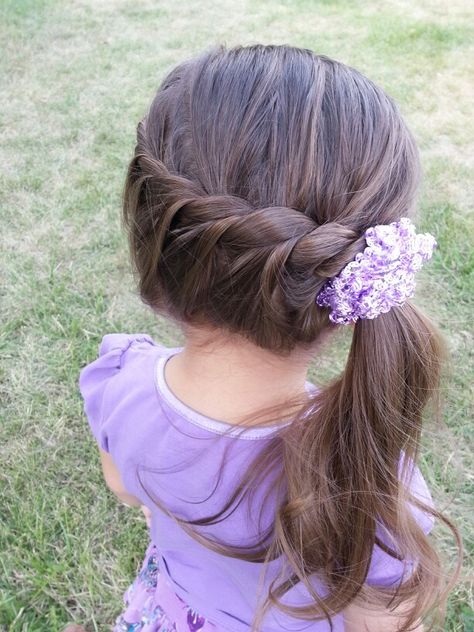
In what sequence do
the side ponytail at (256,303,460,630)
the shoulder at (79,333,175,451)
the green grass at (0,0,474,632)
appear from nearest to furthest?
the side ponytail at (256,303,460,630), the shoulder at (79,333,175,451), the green grass at (0,0,474,632)

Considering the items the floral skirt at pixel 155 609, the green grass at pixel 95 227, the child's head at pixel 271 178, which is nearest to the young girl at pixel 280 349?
the child's head at pixel 271 178

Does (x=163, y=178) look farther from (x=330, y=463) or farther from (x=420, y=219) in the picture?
(x=420, y=219)

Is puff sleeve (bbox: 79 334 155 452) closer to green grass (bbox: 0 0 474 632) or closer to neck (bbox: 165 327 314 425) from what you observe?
neck (bbox: 165 327 314 425)

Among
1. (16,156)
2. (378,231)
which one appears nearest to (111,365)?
(378,231)

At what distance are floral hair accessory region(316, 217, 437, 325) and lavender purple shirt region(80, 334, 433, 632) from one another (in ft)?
0.64

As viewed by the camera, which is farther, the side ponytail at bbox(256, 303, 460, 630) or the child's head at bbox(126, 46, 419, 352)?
the side ponytail at bbox(256, 303, 460, 630)

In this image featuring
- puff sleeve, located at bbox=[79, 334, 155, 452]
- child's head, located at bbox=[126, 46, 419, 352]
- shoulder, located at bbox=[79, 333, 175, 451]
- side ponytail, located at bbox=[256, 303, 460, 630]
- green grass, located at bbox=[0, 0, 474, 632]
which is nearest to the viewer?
child's head, located at bbox=[126, 46, 419, 352]

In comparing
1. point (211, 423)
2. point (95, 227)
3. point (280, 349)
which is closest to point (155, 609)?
point (211, 423)

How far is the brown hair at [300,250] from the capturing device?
25.1 inches

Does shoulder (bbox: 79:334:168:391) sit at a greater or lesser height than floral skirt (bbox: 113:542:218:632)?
greater

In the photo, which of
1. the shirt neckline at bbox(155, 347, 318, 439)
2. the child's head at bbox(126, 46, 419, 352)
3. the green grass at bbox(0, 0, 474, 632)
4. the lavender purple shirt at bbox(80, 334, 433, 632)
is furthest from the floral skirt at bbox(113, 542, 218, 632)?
the child's head at bbox(126, 46, 419, 352)

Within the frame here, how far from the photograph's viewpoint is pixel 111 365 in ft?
3.43

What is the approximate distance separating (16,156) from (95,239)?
0.92 meters

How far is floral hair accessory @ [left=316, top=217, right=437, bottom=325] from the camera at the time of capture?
0.65 metres
